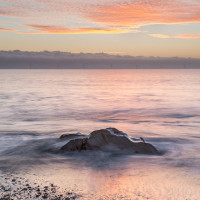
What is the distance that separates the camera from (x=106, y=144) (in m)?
8.90

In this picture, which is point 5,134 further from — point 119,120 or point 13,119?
point 119,120

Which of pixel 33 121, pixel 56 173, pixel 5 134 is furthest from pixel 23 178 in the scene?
pixel 33 121

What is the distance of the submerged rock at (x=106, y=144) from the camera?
8758 mm

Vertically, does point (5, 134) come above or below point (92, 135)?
below

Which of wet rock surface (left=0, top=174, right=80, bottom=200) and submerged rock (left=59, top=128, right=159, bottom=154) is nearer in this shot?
wet rock surface (left=0, top=174, right=80, bottom=200)

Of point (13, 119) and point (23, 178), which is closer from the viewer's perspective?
point (23, 178)

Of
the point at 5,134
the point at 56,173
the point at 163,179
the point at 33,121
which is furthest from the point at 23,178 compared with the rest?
the point at 33,121

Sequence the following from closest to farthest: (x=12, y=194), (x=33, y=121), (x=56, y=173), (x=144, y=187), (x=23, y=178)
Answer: (x=12, y=194), (x=144, y=187), (x=23, y=178), (x=56, y=173), (x=33, y=121)

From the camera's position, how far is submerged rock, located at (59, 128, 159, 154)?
876cm

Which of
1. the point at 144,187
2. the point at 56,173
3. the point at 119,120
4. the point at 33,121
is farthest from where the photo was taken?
the point at 119,120

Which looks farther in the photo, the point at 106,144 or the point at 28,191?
the point at 106,144

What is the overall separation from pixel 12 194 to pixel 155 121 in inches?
487

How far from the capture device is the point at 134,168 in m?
7.38

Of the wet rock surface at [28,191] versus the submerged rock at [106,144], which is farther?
the submerged rock at [106,144]
